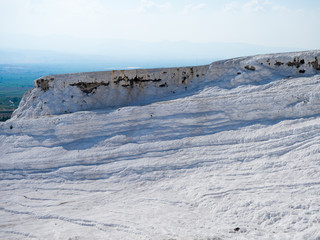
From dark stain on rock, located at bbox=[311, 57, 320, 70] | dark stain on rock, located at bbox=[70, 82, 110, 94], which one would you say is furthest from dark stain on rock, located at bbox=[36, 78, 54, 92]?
dark stain on rock, located at bbox=[311, 57, 320, 70]

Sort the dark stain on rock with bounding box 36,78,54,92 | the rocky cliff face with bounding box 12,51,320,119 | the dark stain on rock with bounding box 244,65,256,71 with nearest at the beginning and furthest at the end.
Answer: the dark stain on rock with bounding box 244,65,256,71 → the rocky cliff face with bounding box 12,51,320,119 → the dark stain on rock with bounding box 36,78,54,92

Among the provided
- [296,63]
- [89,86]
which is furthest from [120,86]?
[296,63]

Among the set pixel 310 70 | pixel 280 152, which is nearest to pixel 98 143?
pixel 280 152

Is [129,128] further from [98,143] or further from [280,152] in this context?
[280,152]

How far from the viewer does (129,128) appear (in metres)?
13.4

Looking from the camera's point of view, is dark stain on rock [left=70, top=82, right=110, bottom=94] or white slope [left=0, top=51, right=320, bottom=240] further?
dark stain on rock [left=70, top=82, right=110, bottom=94]

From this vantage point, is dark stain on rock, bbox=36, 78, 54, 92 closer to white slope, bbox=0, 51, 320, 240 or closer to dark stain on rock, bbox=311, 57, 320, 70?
white slope, bbox=0, 51, 320, 240

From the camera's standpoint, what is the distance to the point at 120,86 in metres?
16.2

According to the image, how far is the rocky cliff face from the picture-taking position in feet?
50.2

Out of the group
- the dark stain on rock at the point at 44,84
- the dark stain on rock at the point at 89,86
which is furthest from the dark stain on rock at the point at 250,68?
the dark stain on rock at the point at 44,84

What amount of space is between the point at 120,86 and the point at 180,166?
22.8 ft

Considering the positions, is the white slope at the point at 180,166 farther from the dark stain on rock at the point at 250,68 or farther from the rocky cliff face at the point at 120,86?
the rocky cliff face at the point at 120,86

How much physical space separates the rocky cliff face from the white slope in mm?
544

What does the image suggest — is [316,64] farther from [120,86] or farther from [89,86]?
[89,86]
